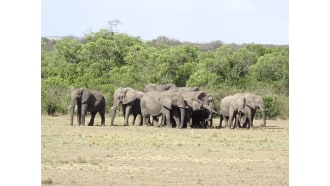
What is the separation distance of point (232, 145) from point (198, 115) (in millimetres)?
10193

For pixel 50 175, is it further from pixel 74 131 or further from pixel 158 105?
pixel 158 105

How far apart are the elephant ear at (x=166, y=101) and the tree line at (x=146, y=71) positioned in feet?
29.4

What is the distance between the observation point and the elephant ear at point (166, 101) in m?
27.6

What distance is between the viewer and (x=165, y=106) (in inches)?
1095

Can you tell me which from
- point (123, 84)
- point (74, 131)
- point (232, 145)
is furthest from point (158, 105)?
point (123, 84)

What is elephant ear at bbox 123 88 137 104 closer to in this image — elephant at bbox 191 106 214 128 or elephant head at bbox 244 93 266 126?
elephant at bbox 191 106 214 128

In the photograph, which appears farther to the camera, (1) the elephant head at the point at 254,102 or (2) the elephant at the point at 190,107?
(1) the elephant head at the point at 254,102

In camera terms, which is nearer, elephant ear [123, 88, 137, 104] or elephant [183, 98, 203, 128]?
elephant [183, 98, 203, 128]

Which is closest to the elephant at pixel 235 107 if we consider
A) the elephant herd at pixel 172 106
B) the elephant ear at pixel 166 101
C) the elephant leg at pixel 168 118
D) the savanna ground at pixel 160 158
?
the elephant herd at pixel 172 106

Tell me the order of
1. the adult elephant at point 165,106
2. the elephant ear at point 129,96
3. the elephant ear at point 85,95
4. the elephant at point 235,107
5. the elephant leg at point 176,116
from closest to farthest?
the elephant ear at point 85,95, the adult elephant at point 165,106, the elephant leg at point 176,116, the elephant at point 235,107, the elephant ear at point 129,96

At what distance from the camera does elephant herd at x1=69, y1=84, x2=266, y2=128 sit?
1078 inches

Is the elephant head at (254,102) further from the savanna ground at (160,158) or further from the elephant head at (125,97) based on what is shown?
the savanna ground at (160,158)

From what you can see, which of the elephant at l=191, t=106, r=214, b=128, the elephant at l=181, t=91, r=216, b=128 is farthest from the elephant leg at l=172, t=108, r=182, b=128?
the elephant at l=191, t=106, r=214, b=128
